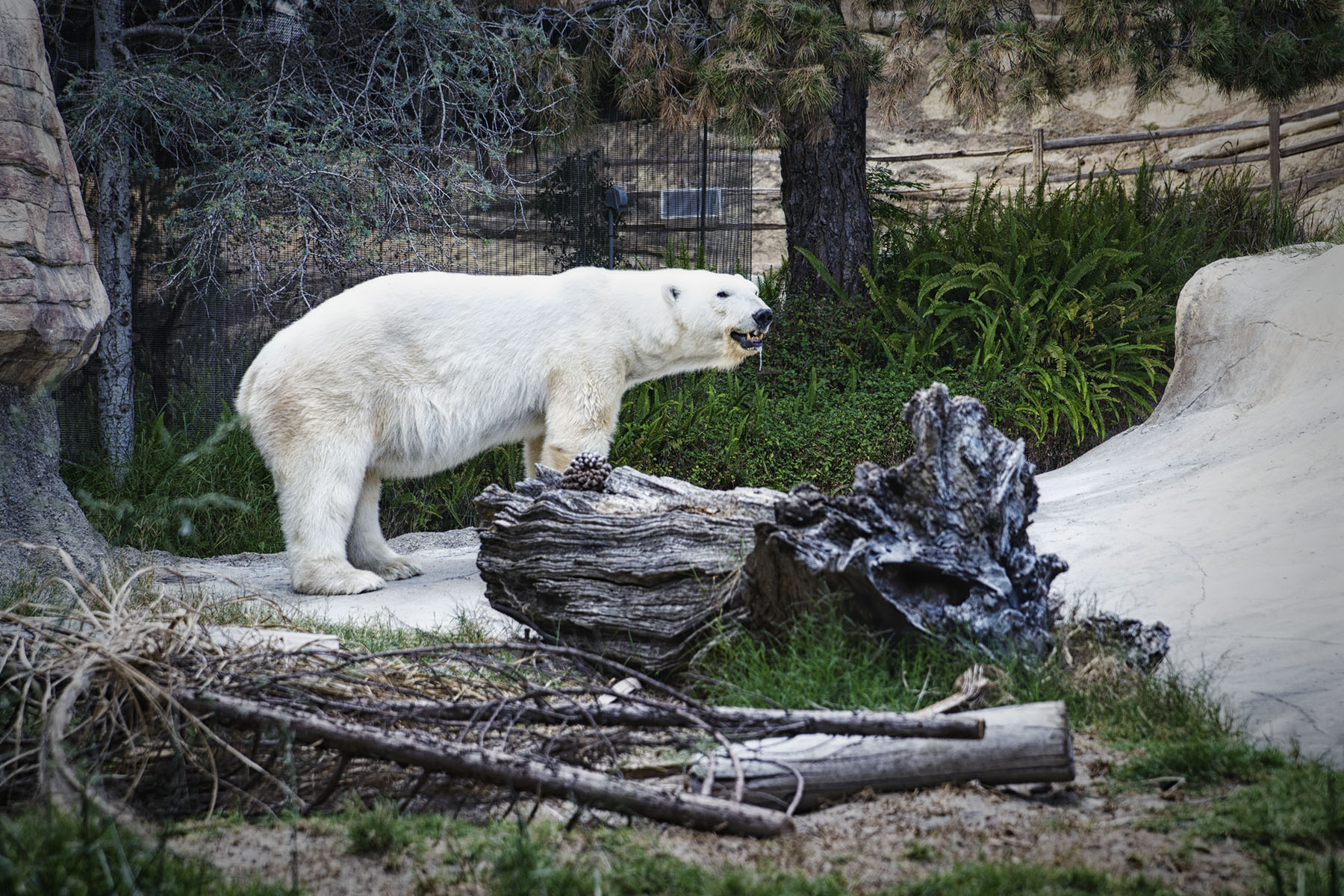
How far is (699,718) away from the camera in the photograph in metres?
2.62

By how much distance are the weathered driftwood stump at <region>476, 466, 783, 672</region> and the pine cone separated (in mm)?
37

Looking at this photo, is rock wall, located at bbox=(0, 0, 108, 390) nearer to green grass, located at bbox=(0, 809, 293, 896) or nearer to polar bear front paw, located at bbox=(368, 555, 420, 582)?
polar bear front paw, located at bbox=(368, 555, 420, 582)

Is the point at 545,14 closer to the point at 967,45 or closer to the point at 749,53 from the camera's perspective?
the point at 749,53

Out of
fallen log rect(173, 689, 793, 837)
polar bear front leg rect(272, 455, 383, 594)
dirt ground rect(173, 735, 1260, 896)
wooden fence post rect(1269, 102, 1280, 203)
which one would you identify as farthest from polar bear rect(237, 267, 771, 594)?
wooden fence post rect(1269, 102, 1280, 203)

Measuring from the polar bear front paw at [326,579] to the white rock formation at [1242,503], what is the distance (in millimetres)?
3714

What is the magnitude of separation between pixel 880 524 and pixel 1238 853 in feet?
4.62

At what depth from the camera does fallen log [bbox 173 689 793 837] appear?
2334mm

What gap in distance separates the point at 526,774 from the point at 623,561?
163cm

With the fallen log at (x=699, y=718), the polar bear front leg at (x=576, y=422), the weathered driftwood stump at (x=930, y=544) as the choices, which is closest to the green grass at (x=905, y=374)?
the polar bear front leg at (x=576, y=422)

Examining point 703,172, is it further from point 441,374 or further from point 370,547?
point 370,547

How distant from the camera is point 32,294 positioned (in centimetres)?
539

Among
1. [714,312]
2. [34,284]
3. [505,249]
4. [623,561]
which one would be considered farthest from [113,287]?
[623,561]

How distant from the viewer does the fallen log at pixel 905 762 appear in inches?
101

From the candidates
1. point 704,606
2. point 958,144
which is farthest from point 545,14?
point 958,144
